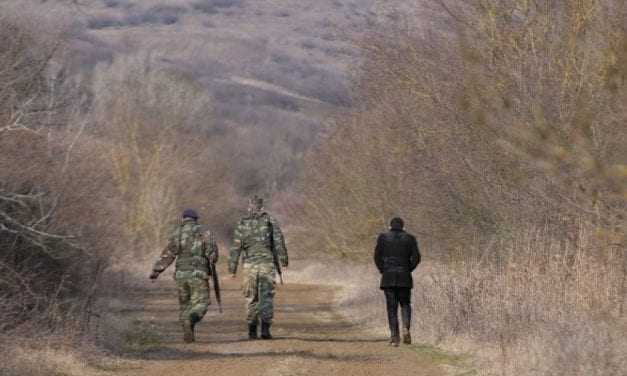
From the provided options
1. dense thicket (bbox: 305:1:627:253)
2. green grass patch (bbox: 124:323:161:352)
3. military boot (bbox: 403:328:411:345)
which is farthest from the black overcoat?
green grass patch (bbox: 124:323:161:352)

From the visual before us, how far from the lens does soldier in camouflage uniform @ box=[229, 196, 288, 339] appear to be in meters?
19.7

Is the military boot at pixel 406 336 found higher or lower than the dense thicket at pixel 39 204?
lower

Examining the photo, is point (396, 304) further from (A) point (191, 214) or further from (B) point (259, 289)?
(A) point (191, 214)

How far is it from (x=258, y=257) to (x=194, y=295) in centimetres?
121

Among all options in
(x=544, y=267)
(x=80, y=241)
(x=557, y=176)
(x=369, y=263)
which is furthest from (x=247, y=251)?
(x=369, y=263)

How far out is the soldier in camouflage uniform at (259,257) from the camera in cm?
1972

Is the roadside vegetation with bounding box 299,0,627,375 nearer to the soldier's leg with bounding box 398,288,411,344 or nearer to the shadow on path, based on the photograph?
the soldier's leg with bounding box 398,288,411,344

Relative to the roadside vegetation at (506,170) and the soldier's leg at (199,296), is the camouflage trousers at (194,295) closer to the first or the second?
the soldier's leg at (199,296)

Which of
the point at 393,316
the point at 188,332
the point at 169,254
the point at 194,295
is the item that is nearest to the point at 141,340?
the point at 188,332

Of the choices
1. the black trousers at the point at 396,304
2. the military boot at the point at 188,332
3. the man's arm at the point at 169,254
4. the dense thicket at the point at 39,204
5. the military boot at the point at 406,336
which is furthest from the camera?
the military boot at the point at 188,332

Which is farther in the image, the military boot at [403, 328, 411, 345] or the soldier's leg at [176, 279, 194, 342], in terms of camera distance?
the soldier's leg at [176, 279, 194, 342]

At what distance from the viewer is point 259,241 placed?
64.9ft

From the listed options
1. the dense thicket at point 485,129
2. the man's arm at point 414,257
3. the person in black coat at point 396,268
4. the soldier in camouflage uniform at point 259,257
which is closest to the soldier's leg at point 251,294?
Result: the soldier in camouflage uniform at point 259,257

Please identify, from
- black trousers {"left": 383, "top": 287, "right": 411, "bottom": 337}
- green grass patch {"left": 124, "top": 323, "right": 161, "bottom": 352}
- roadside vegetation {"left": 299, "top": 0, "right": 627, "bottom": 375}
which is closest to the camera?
roadside vegetation {"left": 299, "top": 0, "right": 627, "bottom": 375}
